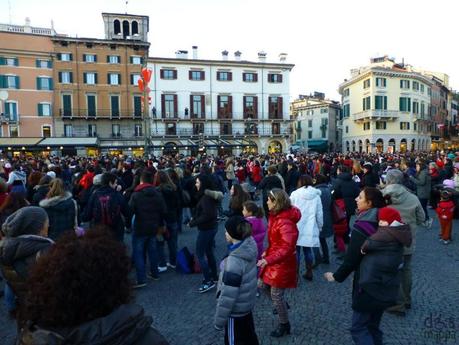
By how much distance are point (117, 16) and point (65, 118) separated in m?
14.3

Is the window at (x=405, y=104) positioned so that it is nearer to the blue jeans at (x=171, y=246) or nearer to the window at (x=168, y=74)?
the window at (x=168, y=74)

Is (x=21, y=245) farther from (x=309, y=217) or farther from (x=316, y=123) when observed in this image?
(x=316, y=123)

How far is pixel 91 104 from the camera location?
40.2m

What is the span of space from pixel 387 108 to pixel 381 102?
128 cm

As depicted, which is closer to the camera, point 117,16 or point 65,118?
point 65,118

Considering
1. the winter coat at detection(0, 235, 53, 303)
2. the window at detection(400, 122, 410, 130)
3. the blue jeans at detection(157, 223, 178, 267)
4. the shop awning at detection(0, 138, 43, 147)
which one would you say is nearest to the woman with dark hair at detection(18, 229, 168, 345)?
the winter coat at detection(0, 235, 53, 303)

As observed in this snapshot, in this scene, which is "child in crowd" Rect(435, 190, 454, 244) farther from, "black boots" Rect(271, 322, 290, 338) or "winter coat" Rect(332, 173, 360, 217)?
"black boots" Rect(271, 322, 290, 338)

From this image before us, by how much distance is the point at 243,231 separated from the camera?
321 centimetres

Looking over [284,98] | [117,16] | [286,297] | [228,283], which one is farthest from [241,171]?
[117,16]

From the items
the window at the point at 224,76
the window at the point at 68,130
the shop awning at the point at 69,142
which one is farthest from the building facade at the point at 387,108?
the window at the point at 68,130

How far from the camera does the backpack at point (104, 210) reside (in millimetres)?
5270

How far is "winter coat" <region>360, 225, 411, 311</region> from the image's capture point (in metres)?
2.86

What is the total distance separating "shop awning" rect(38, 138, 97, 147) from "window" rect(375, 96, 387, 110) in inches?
1421

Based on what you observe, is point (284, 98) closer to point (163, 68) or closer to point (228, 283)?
point (163, 68)
